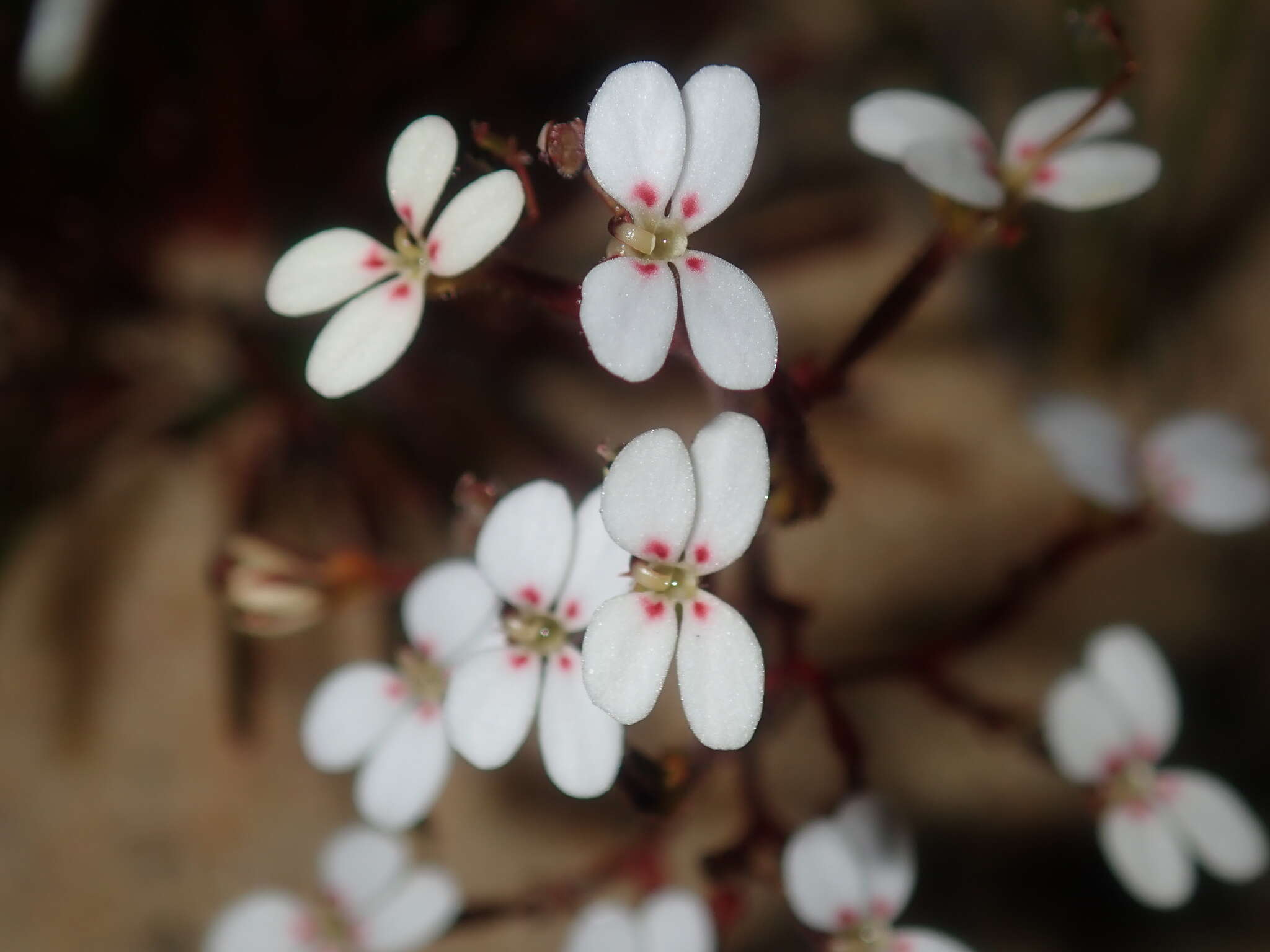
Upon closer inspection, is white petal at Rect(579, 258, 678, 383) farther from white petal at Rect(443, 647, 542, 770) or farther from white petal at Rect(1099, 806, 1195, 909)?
white petal at Rect(1099, 806, 1195, 909)

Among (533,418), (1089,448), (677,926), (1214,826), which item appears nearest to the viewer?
(677,926)

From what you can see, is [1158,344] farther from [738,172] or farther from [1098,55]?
[738,172]

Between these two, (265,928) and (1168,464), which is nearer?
(265,928)

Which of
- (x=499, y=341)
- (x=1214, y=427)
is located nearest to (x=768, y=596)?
(x=1214, y=427)

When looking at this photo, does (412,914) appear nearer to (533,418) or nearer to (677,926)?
(677,926)

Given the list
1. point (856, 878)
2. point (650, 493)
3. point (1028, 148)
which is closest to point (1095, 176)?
point (1028, 148)

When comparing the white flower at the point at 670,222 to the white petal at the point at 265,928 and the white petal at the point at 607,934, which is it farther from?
the white petal at the point at 265,928

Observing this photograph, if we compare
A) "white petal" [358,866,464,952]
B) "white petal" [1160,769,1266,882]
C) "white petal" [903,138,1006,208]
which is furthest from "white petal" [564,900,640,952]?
"white petal" [903,138,1006,208]

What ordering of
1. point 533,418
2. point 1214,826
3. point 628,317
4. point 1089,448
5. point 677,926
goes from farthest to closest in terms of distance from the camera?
point 533,418
point 1089,448
point 1214,826
point 677,926
point 628,317
